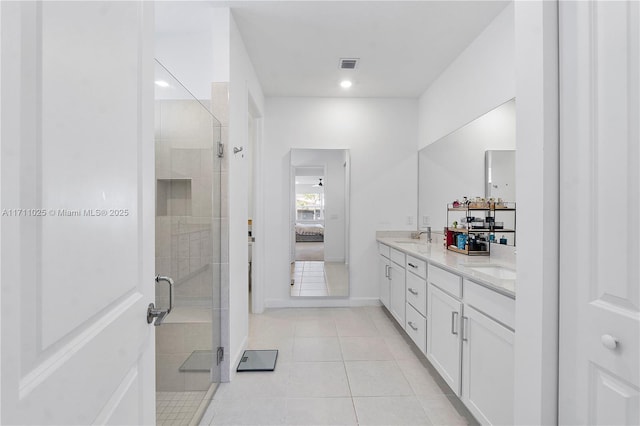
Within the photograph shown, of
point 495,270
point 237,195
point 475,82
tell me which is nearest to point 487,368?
point 495,270

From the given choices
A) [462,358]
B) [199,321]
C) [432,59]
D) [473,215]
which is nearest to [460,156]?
[473,215]

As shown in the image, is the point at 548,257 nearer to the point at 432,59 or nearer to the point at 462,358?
the point at 462,358

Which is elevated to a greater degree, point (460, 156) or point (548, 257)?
point (460, 156)

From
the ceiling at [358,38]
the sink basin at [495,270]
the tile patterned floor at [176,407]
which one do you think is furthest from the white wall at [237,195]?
the sink basin at [495,270]

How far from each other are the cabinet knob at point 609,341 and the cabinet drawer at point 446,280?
96 cm

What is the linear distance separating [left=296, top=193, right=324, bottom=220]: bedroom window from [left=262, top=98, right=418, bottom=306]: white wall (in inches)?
6.2

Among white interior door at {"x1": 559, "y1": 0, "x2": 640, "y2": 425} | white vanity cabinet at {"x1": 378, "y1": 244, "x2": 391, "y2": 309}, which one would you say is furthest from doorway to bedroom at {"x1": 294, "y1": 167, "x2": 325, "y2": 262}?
white interior door at {"x1": 559, "y1": 0, "x2": 640, "y2": 425}

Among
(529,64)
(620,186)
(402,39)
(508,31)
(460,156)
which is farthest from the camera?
(460,156)

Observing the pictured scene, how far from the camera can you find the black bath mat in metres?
2.32

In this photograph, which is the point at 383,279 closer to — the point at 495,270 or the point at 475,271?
the point at 495,270

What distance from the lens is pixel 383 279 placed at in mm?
3615

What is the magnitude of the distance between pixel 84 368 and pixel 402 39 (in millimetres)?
2846

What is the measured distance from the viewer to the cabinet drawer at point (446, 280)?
72.6 inches

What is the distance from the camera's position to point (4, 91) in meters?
0.40
